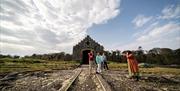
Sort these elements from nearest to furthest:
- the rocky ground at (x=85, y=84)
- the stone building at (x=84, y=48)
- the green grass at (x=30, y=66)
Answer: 1. the rocky ground at (x=85, y=84)
2. the green grass at (x=30, y=66)
3. the stone building at (x=84, y=48)

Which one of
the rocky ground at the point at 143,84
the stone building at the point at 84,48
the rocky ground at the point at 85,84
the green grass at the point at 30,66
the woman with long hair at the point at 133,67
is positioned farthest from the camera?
the stone building at the point at 84,48

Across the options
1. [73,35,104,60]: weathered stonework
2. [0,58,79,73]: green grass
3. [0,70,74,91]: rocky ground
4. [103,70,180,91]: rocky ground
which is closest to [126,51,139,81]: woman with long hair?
[103,70,180,91]: rocky ground

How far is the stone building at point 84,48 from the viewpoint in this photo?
145 ft

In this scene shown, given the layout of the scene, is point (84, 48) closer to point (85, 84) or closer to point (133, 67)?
point (133, 67)

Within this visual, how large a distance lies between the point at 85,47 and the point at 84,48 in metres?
0.35

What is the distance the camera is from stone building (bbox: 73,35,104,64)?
Result: 44241 millimetres

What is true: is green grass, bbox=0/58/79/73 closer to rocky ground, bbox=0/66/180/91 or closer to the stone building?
the stone building

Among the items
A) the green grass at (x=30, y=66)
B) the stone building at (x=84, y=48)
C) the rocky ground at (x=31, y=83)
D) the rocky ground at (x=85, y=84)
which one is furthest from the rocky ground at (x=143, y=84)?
the stone building at (x=84, y=48)

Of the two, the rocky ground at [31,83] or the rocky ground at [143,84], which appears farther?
the rocky ground at [143,84]

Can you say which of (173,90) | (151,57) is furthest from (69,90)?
(151,57)

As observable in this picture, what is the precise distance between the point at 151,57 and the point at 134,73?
61189mm

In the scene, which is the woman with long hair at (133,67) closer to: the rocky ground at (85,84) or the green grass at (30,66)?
the rocky ground at (85,84)

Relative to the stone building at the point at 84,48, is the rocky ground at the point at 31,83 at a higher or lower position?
lower

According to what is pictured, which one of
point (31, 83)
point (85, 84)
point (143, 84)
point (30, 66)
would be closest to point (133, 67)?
point (143, 84)
